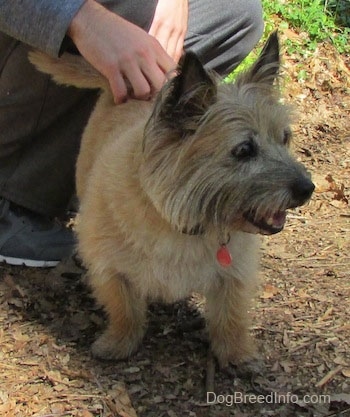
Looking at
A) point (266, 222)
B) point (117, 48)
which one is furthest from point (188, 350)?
point (117, 48)

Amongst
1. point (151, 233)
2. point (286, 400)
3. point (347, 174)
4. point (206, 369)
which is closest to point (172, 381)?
point (206, 369)

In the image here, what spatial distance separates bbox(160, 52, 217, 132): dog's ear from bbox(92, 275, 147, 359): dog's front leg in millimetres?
714

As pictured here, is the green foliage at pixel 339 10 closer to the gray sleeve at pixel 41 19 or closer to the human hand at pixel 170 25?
the human hand at pixel 170 25

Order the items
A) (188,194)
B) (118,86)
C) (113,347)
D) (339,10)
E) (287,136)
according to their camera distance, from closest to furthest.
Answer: (188,194) → (287,136) → (118,86) → (113,347) → (339,10)

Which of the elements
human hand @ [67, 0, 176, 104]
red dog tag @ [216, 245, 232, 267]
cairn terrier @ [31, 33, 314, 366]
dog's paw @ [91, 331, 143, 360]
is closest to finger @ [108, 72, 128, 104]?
human hand @ [67, 0, 176, 104]

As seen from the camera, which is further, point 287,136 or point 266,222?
point 287,136

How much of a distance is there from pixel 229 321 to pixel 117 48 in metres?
1.09

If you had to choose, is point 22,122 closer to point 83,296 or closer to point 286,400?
point 83,296

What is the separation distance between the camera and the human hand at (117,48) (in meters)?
2.45

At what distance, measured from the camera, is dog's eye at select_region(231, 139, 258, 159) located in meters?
2.19

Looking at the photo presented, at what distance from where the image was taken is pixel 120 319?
271 centimetres

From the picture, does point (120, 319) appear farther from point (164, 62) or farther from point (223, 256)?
point (164, 62)

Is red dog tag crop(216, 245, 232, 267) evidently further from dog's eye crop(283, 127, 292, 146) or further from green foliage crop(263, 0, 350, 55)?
green foliage crop(263, 0, 350, 55)

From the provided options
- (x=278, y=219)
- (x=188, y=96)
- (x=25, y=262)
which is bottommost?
(x=25, y=262)
